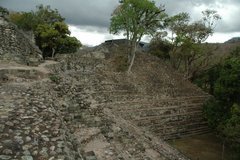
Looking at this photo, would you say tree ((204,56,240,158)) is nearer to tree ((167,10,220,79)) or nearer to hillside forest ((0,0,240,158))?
hillside forest ((0,0,240,158))

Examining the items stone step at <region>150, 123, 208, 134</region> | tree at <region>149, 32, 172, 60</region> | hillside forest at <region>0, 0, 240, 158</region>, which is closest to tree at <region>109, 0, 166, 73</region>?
hillside forest at <region>0, 0, 240, 158</region>

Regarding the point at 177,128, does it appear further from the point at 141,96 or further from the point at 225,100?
the point at 225,100

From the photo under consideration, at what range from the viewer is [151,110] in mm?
17547

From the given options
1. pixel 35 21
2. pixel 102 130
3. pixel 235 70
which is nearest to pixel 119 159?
pixel 102 130

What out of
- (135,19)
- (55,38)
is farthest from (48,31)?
(135,19)

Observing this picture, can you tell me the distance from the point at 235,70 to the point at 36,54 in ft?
36.5

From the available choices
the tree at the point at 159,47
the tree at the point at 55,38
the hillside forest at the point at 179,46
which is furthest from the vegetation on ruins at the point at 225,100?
the tree at the point at 55,38

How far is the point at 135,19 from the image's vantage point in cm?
2016

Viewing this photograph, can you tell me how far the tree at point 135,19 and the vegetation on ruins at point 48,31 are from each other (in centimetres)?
726

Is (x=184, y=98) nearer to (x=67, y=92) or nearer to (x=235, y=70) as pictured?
(x=235, y=70)

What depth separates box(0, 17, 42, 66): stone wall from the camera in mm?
12266

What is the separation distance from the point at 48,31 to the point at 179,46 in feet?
41.6

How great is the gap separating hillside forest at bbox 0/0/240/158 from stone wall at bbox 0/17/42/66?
447cm

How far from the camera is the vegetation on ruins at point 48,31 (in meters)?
25.8
